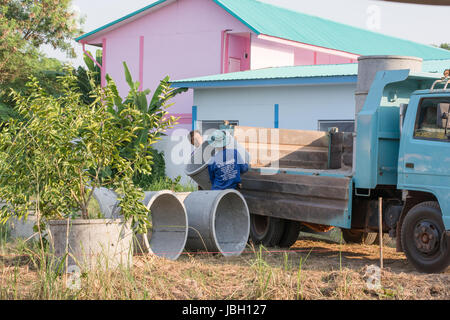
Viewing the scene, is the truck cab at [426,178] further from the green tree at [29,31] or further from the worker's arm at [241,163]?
the green tree at [29,31]

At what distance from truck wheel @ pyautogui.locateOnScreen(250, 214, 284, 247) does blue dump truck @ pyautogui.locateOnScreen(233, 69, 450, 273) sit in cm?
2

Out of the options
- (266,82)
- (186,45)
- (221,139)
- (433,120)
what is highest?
(186,45)

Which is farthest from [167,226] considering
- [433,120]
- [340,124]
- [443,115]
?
[340,124]

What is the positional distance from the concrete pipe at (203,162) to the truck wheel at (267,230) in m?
1.07

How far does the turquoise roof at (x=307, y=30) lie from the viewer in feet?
81.8

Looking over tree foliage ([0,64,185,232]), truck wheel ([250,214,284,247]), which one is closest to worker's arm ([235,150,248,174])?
truck wheel ([250,214,284,247])

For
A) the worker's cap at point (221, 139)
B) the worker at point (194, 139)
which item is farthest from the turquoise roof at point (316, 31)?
the worker's cap at point (221, 139)

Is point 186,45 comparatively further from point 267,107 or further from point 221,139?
point 221,139

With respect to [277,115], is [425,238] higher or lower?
lower

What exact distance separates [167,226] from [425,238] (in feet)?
12.5

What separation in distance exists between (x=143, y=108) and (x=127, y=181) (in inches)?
477

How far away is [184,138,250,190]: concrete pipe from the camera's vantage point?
1158 centimetres

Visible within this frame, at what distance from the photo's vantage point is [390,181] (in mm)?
9508

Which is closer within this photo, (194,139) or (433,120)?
(433,120)
